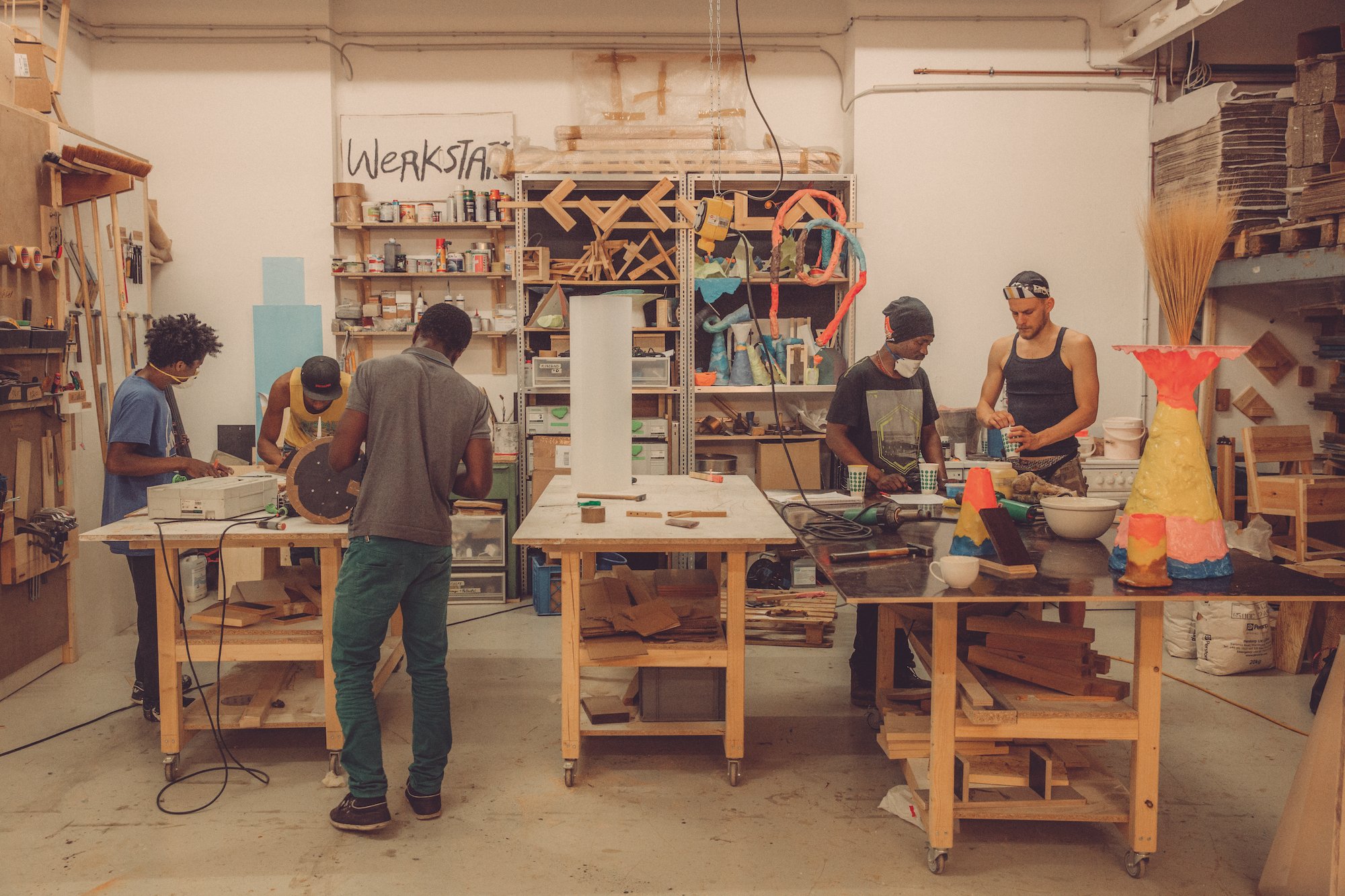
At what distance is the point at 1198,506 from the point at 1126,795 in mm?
845

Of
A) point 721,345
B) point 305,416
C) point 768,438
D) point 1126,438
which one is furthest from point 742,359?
point 305,416

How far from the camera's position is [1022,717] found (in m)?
2.56

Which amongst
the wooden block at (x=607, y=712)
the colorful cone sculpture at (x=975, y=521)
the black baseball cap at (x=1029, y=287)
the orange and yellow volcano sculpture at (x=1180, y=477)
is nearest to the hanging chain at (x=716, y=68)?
the black baseball cap at (x=1029, y=287)

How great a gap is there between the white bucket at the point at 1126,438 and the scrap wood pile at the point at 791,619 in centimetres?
182

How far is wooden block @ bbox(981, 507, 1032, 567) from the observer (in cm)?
253

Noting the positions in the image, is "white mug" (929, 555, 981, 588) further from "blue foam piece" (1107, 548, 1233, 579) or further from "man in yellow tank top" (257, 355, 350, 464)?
"man in yellow tank top" (257, 355, 350, 464)

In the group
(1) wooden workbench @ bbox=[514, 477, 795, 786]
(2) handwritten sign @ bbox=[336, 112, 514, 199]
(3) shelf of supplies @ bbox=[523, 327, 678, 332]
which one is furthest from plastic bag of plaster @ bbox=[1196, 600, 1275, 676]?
(2) handwritten sign @ bbox=[336, 112, 514, 199]

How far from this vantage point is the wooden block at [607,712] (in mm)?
3355

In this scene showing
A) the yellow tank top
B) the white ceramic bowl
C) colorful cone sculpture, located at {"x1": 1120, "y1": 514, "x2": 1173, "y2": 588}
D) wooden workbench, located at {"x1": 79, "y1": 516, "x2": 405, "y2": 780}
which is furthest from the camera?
the yellow tank top

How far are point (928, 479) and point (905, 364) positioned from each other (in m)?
0.52

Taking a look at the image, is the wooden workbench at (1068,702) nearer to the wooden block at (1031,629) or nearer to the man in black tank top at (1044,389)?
the wooden block at (1031,629)

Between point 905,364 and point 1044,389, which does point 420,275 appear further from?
point 1044,389

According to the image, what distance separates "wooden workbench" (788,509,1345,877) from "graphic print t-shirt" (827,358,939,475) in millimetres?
1288

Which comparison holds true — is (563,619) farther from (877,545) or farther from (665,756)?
(877,545)
